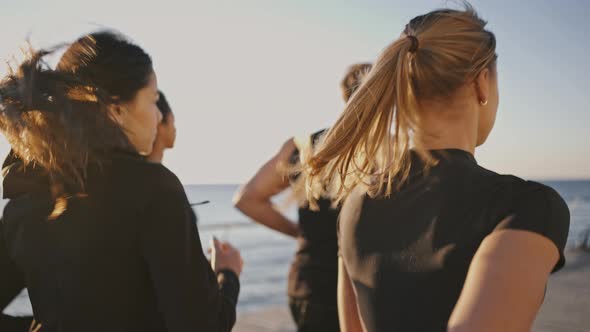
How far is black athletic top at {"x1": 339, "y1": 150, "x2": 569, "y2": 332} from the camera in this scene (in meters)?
1.21

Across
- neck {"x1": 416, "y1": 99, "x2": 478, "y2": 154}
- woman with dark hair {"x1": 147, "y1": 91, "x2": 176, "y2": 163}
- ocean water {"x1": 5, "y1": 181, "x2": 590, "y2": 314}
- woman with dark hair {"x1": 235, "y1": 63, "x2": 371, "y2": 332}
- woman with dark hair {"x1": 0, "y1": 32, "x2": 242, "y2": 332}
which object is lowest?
ocean water {"x1": 5, "y1": 181, "x2": 590, "y2": 314}

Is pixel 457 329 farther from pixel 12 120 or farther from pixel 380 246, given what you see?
pixel 12 120

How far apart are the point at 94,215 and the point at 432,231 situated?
0.95 metres

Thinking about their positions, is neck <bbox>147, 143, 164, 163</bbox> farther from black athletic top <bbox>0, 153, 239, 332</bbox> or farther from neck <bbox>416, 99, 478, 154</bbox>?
neck <bbox>416, 99, 478, 154</bbox>

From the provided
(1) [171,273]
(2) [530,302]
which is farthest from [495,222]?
(1) [171,273]

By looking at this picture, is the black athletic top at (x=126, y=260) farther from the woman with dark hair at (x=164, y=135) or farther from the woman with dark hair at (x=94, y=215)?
the woman with dark hair at (x=164, y=135)

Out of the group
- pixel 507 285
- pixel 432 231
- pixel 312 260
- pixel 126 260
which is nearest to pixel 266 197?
pixel 312 260

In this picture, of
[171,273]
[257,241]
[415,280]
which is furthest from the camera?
[257,241]

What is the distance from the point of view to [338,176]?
1.67 meters

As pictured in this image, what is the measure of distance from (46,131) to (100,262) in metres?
0.44

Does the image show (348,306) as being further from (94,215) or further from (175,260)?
(94,215)

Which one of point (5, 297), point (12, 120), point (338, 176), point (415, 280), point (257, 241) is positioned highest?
point (12, 120)

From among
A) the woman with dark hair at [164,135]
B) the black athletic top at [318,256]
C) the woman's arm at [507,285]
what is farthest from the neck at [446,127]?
the woman with dark hair at [164,135]

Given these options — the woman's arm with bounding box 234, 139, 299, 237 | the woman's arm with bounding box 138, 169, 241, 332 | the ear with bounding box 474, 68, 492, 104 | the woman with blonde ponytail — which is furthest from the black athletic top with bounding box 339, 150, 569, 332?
the woman's arm with bounding box 234, 139, 299, 237
